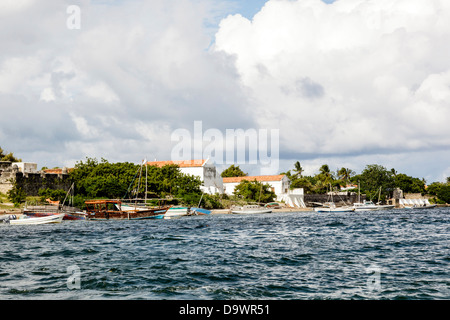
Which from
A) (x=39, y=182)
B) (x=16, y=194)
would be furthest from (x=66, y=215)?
(x=39, y=182)

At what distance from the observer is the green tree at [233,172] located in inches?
4805

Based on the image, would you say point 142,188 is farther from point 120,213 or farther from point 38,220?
point 38,220

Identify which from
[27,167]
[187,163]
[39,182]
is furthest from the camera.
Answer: [187,163]

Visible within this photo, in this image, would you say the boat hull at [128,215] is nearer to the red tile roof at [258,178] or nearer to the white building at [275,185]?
the white building at [275,185]

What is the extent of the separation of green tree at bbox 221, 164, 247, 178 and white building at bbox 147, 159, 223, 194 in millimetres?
18999

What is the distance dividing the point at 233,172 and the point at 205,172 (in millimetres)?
24126

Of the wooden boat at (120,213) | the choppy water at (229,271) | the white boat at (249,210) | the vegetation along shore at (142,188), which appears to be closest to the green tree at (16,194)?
the vegetation along shore at (142,188)

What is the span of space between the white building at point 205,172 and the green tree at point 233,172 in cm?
1900

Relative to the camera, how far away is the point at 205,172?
9925 cm

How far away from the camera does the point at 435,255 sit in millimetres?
19031

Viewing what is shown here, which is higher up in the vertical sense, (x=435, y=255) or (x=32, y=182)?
(x=32, y=182)
